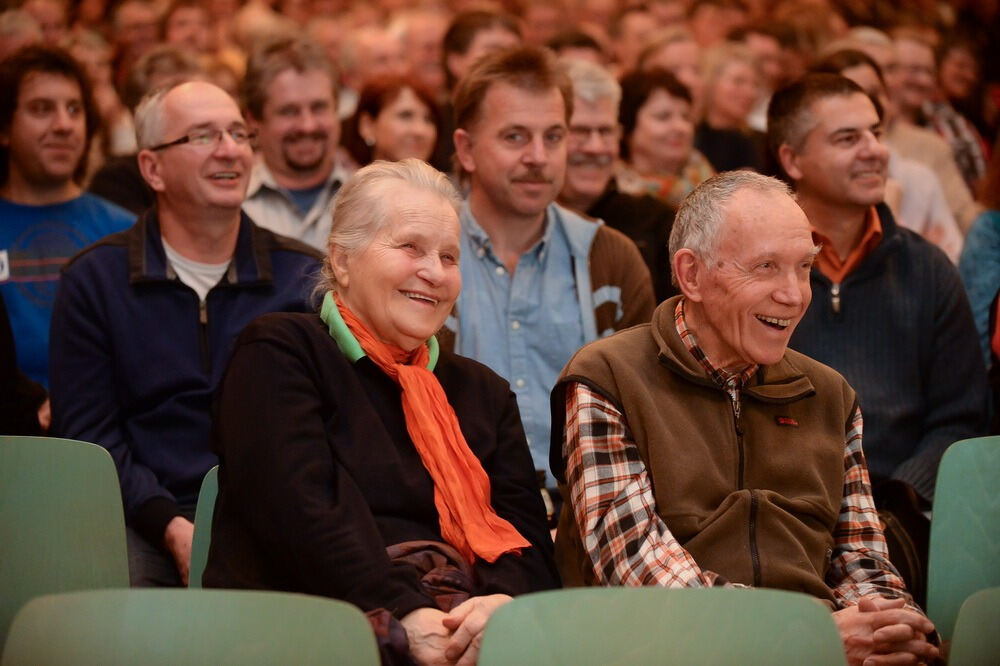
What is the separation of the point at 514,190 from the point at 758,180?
94 cm

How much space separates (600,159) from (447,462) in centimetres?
180

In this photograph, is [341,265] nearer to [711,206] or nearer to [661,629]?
[711,206]

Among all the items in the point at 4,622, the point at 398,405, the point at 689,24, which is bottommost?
the point at 4,622

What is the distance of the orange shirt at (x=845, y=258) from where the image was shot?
3039 millimetres

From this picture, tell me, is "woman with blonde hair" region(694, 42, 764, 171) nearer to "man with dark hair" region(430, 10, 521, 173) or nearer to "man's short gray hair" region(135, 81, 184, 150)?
"man with dark hair" region(430, 10, 521, 173)

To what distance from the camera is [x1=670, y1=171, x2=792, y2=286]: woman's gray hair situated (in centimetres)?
219

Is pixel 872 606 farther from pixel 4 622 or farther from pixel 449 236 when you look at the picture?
pixel 4 622

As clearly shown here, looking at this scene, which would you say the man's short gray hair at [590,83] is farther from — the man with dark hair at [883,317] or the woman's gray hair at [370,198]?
the woman's gray hair at [370,198]

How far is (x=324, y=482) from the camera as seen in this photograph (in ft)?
6.65

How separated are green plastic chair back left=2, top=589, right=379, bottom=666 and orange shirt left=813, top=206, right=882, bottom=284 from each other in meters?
1.85

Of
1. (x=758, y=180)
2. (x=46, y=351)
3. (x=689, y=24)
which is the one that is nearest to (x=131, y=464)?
(x=46, y=351)

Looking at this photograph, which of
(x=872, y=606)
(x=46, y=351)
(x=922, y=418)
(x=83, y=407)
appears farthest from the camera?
(x=46, y=351)

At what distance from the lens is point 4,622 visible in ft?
7.15

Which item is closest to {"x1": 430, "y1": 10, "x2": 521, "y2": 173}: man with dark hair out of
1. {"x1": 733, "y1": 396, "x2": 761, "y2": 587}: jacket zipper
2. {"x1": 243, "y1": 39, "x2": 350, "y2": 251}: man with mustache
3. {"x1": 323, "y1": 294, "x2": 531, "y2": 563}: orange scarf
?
{"x1": 243, "y1": 39, "x2": 350, "y2": 251}: man with mustache
